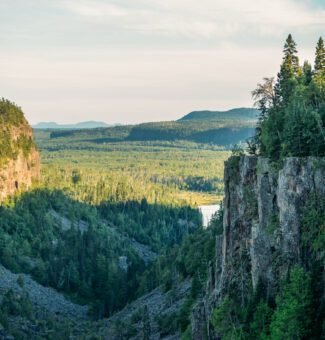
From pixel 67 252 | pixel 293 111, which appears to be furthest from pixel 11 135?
pixel 293 111

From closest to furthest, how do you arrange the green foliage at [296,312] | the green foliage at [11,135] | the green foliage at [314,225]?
the green foliage at [296,312] → the green foliage at [314,225] → the green foliage at [11,135]

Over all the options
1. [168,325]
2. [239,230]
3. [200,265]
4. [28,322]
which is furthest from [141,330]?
[239,230]

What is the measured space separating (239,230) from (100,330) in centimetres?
5180

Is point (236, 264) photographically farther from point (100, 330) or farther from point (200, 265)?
point (100, 330)

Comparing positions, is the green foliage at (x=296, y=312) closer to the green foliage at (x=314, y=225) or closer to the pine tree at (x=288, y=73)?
the green foliage at (x=314, y=225)

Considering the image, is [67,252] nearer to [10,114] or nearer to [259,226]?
[10,114]

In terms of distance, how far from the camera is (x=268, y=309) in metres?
54.7

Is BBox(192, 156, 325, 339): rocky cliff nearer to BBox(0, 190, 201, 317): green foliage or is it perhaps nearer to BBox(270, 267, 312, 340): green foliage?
BBox(270, 267, 312, 340): green foliage

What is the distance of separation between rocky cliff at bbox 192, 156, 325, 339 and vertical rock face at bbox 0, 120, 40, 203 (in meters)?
107

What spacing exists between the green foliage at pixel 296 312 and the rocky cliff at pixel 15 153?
409ft

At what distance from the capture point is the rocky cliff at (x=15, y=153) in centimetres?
17325

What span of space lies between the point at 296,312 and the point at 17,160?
138 meters

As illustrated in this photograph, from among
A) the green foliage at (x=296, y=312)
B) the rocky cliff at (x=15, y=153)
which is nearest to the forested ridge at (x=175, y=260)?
the green foliage at (x=296, y=312)

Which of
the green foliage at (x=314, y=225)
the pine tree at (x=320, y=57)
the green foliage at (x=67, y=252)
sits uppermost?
the pine tree at (x=320, y=57)
